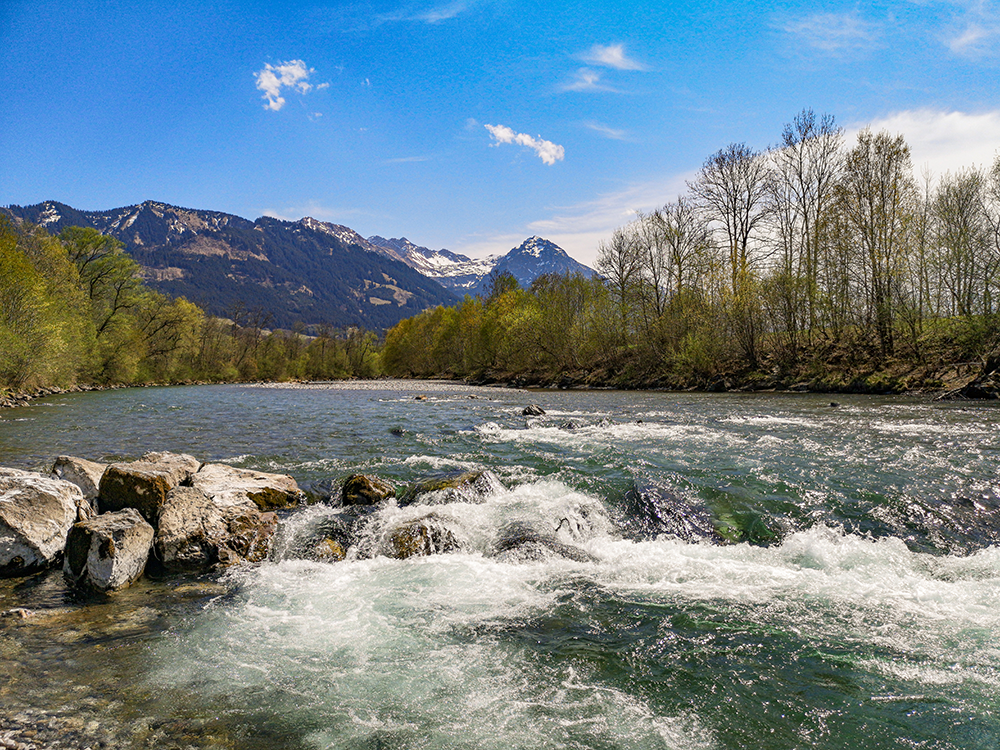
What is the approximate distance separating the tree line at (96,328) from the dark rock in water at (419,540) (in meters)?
31.7

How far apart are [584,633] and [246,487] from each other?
694 centimetres

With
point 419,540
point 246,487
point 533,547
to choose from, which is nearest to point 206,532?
point 246,487

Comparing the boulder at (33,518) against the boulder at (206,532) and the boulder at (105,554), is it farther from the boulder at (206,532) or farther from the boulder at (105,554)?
the boulder at (206,532)

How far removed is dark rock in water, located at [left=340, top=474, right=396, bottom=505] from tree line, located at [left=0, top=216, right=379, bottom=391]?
96.8ft

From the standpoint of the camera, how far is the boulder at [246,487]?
28.3ft

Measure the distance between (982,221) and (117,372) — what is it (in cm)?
6931

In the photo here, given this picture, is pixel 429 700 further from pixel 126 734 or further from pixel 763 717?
pixel 763 717

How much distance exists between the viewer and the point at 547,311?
56.4 meters

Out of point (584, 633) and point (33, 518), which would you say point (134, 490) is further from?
point (584, 633)

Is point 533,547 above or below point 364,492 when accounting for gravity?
below

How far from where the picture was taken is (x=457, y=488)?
9.42 metres

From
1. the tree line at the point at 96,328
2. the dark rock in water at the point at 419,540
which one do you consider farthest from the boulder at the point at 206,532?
the tree line at the point at 96,328

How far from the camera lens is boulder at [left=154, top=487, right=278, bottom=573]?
6.91 metres

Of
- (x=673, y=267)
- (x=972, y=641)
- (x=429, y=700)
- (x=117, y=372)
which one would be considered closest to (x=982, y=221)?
(x=673, y=267)
